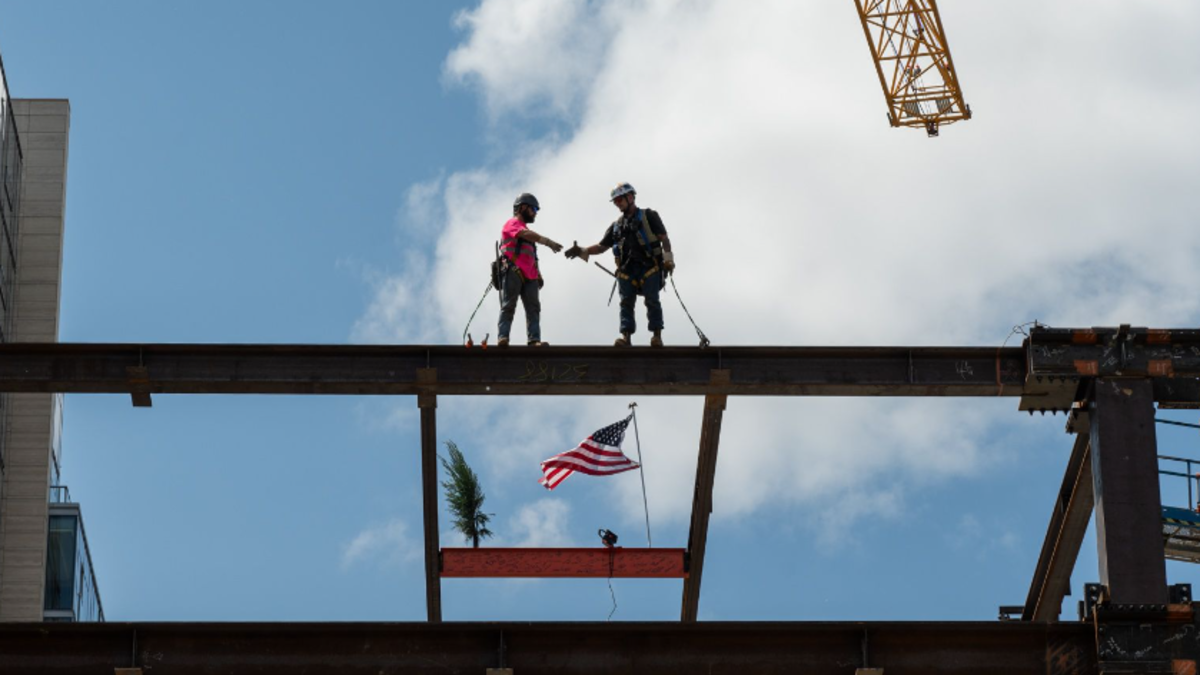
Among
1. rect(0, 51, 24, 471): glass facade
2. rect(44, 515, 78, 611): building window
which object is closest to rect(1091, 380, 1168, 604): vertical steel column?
rect(0, 51, 24, 471): glass facade

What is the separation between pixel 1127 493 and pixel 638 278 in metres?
5.63

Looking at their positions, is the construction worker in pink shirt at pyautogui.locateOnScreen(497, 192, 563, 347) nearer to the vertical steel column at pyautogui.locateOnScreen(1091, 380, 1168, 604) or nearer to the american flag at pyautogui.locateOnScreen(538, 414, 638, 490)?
the american flag at pyautogui.locateOnScreen(538, 414, 638, 490)

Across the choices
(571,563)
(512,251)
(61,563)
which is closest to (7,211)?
(61,563)

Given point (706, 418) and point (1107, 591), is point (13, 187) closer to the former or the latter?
point (706, 418)

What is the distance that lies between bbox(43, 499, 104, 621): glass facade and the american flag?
3167cm

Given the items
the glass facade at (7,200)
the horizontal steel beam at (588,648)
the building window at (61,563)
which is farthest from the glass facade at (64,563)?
the horizontal steel beam at (588,648)

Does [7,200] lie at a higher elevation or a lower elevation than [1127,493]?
higher

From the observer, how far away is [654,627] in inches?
667

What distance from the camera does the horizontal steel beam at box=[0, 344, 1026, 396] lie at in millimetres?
19047

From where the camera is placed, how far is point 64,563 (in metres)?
52.8

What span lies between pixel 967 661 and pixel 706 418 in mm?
3510

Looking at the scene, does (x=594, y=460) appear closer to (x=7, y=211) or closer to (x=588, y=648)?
(x=588, y=648)

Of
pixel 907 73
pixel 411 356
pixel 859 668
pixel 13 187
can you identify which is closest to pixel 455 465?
pixel 411 356

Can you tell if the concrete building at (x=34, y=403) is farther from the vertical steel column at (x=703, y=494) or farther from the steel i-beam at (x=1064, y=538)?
the steel i-beam at (x=1064, y=538)
